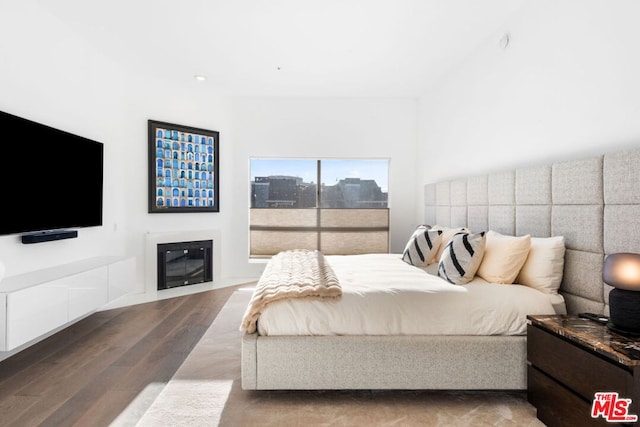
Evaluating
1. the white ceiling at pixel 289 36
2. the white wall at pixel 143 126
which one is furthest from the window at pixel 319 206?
the white ceiling at pixel 289 36

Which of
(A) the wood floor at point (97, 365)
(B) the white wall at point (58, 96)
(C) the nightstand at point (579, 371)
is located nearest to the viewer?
(C) the nightstand at point (579, 371)

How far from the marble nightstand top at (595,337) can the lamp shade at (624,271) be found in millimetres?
234

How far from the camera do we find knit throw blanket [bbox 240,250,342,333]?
6.84 feet

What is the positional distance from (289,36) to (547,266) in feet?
9.65

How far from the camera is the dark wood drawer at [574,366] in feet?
4.68

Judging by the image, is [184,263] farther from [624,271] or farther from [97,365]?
[624,271]

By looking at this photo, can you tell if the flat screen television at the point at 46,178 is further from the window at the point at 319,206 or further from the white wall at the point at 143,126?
the window at the point at 319,206

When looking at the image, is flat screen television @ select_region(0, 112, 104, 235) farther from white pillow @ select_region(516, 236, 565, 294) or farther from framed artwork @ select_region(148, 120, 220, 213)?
white pillow @ select_region(516, 236, 565, 294)

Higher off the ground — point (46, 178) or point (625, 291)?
point (46, 178)

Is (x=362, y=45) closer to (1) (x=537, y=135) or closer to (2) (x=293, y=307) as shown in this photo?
(1) (x=537, y=135)

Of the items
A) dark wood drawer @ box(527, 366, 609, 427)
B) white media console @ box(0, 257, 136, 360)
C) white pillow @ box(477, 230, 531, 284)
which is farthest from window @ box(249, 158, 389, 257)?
dark wood drawer @ box(527, 366, 609, 427)

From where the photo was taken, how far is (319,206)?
541cm

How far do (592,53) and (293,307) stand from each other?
96.1 inches

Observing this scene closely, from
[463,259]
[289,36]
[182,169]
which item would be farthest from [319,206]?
[463,259]
